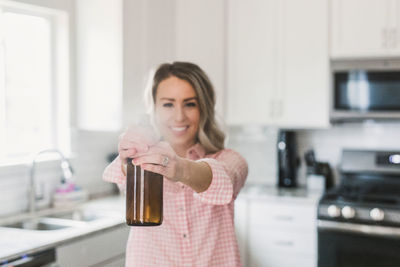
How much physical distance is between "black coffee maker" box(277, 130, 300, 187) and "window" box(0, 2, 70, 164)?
4.92 feet

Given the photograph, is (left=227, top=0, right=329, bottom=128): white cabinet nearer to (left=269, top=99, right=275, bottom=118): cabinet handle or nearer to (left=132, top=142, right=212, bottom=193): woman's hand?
(left=269, top=99, right=275, bottom=118): cabinet handle

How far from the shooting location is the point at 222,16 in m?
3.61

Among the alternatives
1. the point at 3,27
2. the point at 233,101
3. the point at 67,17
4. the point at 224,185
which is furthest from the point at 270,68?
the point at 224,185

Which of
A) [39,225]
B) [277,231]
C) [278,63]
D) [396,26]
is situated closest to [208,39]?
[278,63]

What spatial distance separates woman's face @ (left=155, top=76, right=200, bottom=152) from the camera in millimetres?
1565

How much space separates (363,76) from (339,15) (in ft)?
1.40

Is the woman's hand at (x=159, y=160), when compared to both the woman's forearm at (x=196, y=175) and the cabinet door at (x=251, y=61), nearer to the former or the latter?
the woman's forearm at (x=196, y=175)

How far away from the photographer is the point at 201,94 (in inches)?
61.7

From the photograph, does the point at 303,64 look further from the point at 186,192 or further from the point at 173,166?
the point at 173,166

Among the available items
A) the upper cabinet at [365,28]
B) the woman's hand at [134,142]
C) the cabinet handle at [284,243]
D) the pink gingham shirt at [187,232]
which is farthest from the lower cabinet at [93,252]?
the upper cabinet at [365,28]

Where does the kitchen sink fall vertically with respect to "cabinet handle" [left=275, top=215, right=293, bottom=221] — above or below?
above

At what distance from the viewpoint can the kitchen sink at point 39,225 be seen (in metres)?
2.64

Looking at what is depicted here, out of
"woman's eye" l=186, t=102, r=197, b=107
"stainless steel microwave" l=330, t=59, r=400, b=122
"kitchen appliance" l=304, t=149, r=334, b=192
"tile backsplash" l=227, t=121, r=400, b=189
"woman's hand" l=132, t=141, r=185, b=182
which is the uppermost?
"stainless steel microwave" l=330, t=59, r=400, b=122

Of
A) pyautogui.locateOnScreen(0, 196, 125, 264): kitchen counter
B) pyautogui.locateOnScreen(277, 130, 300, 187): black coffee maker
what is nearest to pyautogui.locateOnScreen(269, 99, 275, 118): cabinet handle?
pyautogui.locateOnScreen(277, 130, 300, 187): black coffee maker
